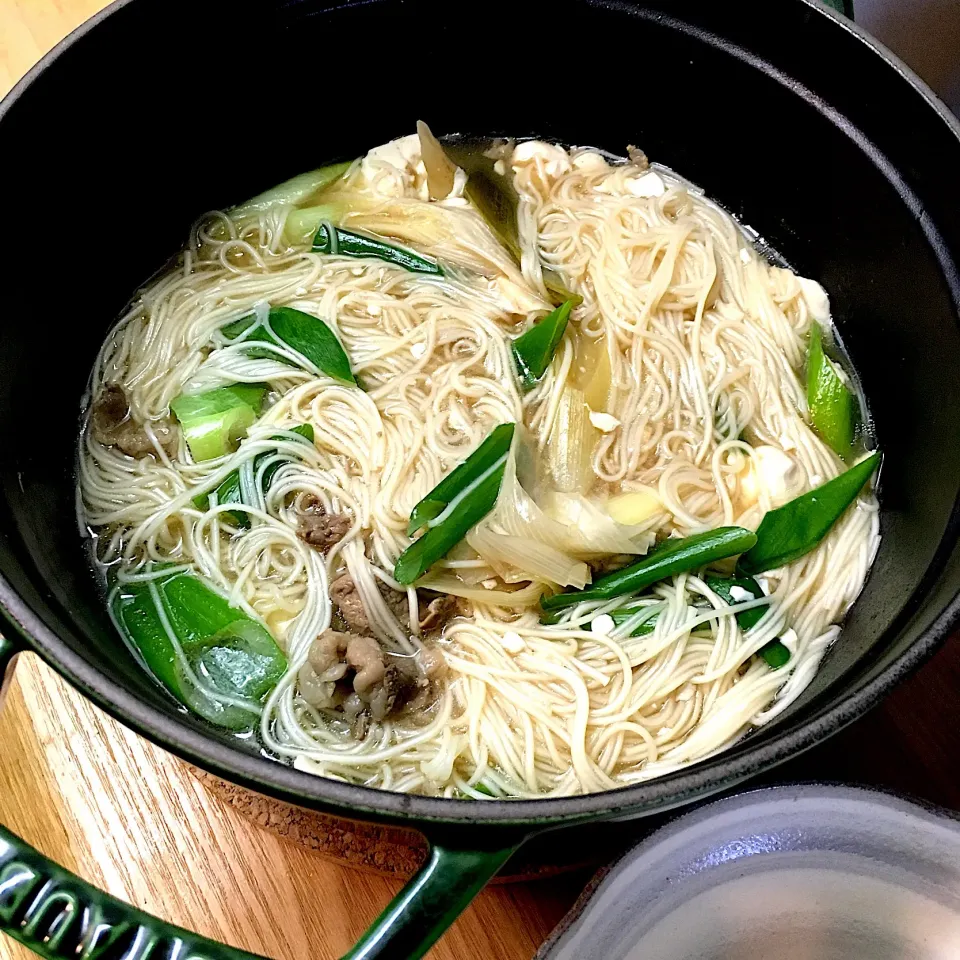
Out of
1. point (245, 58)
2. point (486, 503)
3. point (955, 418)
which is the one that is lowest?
point (955, 418)

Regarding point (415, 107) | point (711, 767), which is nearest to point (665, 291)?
point (415, 107)

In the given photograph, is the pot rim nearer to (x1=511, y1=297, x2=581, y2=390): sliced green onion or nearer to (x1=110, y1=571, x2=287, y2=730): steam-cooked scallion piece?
(x1=110, y1=571, x2=287, y2=730): steam-cooked scallion piece

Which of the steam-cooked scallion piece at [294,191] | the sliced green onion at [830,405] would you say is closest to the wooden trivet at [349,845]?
the sliced green onion at [830,405]

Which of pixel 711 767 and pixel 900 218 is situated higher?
pixel 900 218

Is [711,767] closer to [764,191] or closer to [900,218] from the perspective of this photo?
[900,218]

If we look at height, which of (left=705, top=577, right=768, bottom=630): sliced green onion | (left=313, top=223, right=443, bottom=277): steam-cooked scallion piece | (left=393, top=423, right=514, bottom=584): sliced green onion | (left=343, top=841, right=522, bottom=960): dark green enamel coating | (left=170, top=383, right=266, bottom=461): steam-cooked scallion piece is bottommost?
(left=705, top=577, right=768, bottom=630): sliced green onion

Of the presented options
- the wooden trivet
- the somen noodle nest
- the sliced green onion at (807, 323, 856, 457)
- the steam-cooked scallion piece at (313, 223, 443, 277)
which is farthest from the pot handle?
the steam-cooked scallion piece at (313, 223, 443, 277)

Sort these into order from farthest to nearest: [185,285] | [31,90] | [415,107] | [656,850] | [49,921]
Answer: [415,107]
[185,285]
[31,90]
[656,850]
[49,921]

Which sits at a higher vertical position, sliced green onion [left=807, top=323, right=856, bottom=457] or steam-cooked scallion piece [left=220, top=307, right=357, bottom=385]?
steam-cooked scallion piece [left=220, top=307, right=357, bottom=385]
